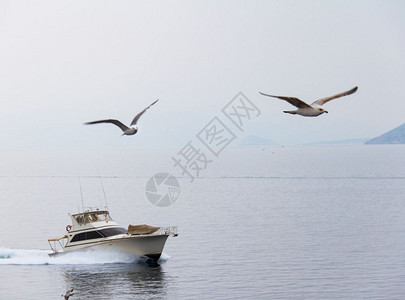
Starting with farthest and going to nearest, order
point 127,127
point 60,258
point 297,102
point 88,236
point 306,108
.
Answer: point 60,258 → point 88,236 → point 127,127 → point 306,108 → point 297,102

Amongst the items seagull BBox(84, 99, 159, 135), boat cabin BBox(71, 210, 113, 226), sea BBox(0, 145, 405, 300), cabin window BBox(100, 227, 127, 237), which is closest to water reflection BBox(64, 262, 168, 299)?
sea BBox(0, 145, 405, 300)

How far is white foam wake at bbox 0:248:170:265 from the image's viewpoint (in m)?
54.6

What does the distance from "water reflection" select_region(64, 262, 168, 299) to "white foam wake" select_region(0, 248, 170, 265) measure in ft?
1.86

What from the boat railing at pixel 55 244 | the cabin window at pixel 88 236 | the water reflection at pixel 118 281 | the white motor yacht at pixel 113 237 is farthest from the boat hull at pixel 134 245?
the boat railing at pixel 55 244

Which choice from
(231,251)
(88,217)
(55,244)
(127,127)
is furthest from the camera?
(55,244)

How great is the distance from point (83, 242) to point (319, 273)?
20.5 metres

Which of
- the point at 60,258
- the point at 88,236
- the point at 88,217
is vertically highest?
the point at 88,217

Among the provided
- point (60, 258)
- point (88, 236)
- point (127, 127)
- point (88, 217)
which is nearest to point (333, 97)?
point (127, 127)

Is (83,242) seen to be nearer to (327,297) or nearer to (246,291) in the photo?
(246,291)

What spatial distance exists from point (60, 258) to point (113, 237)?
19.8 ft

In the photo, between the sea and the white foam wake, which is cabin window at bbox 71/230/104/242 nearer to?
the white foam wake

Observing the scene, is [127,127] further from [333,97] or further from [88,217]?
[88,217]

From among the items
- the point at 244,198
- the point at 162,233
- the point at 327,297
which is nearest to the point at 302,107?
the point at 327,297

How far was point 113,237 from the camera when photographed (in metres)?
54.5
